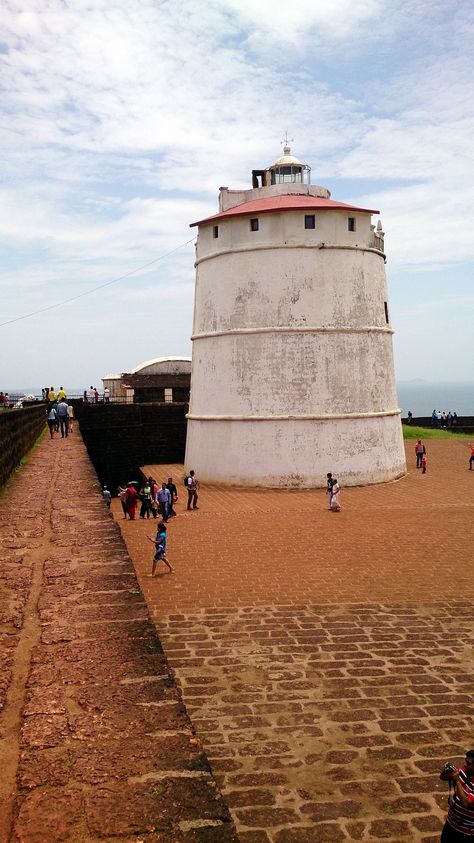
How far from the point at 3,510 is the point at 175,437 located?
18656 millimetres

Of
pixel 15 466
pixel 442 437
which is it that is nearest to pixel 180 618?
pixel 15 466

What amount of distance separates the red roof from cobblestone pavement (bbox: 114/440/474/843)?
10.4m

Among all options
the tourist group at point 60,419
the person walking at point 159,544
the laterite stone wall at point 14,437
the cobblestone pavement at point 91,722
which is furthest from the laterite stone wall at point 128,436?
the cobblestone pavement at point 91,722

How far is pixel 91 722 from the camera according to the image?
355 cm

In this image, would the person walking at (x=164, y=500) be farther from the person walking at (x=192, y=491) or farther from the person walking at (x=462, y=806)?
the person walking at (x=462, y=806)

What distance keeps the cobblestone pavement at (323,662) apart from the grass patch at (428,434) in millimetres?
19251

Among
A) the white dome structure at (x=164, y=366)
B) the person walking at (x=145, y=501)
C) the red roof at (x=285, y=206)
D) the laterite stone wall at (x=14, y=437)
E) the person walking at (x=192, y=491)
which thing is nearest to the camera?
the laterite stone wall at (x=14, y=437)

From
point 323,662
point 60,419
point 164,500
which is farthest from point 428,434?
point 323,662

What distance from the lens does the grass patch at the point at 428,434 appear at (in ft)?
111

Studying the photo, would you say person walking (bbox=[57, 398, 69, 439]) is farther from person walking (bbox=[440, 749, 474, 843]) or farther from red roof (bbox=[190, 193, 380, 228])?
person walking (bbox=[440, 749, 474, 843])

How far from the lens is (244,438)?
20672 mm

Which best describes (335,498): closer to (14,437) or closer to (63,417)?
(14,437)

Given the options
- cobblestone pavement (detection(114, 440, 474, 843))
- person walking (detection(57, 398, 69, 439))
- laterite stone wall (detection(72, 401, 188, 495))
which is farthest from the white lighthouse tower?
laterite stone wall (detection(72, 401, 188, 495))

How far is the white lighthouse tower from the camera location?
795 inches
